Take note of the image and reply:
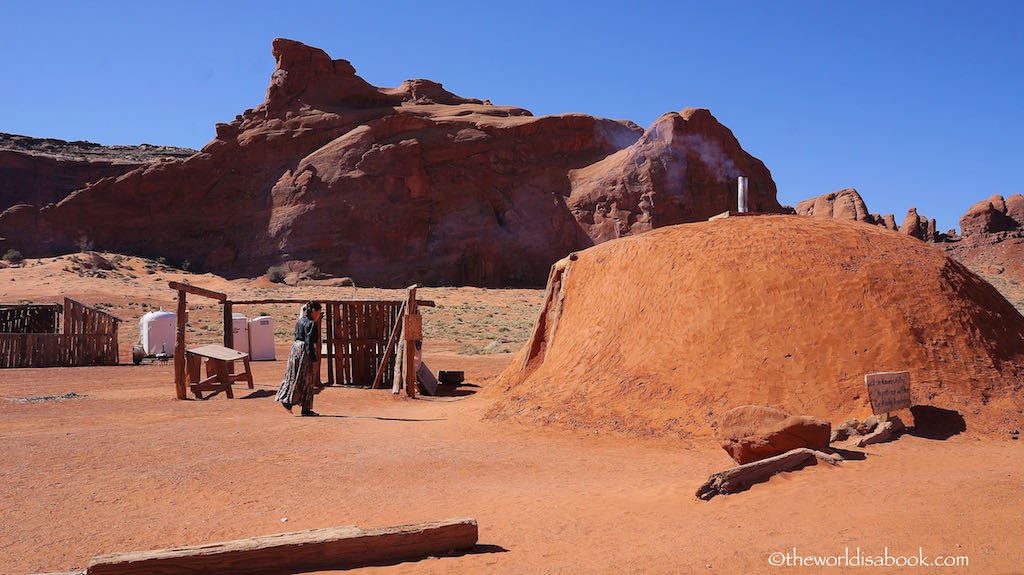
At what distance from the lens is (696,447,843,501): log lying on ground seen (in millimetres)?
5727

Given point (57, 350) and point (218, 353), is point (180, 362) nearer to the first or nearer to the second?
point (218, 353)

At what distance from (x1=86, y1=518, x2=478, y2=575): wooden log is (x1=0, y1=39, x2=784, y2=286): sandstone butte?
1617 inches

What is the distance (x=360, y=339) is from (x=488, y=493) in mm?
9561

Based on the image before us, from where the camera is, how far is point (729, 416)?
6844 mm

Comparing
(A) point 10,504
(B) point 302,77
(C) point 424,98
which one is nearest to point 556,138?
(C) point 424,98

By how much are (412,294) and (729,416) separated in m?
7.91

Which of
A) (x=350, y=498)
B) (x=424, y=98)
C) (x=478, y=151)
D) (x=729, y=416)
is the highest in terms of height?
(x=424, y=98)

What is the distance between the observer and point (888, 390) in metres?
8.16

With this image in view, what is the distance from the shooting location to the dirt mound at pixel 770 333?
29.3 ft

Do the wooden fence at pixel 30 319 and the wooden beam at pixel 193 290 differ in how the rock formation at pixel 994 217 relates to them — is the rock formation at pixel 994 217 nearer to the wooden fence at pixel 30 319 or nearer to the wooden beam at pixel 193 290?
the wooden beam at pixel 193 290

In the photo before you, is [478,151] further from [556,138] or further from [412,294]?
[412,294]

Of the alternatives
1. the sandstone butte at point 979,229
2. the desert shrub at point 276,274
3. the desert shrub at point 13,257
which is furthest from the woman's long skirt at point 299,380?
the sandstone butte at point 979,229

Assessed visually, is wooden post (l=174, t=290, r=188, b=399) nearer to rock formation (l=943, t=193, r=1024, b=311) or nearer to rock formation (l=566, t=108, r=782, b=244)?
rock formation (l=566, t=108, r=782, b=244)

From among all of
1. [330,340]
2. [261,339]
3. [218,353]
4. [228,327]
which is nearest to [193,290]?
[218,353]
